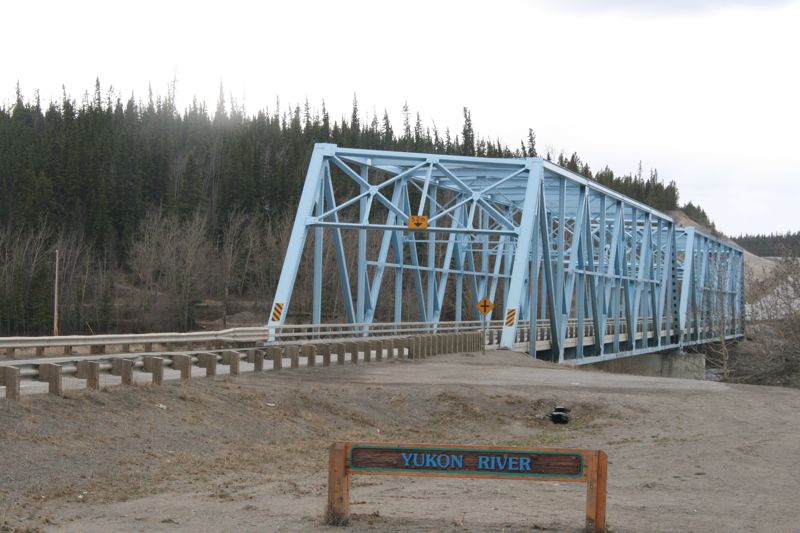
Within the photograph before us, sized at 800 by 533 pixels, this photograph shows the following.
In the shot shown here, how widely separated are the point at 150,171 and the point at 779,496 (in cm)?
11329

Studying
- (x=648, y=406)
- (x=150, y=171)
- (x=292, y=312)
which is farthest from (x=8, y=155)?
(x=648, y=406)

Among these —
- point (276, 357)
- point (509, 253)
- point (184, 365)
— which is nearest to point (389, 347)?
point (276, 357)

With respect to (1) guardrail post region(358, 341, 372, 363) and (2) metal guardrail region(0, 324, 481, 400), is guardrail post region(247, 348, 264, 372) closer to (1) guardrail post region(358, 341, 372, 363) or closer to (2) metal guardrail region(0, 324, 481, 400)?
(2) metal guardrail region(0, 324, 481, 400)

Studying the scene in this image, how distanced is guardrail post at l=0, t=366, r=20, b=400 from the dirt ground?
21 cm

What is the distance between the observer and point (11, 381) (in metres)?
14.5

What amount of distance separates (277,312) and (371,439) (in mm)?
19256

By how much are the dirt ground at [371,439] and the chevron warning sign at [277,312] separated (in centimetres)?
1132

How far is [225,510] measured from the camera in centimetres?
1076

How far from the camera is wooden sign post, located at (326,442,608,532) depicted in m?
9.28

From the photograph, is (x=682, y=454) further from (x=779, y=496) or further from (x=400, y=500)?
(x=400, y=500)

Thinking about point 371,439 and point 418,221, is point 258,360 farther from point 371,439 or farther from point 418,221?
point 418,221

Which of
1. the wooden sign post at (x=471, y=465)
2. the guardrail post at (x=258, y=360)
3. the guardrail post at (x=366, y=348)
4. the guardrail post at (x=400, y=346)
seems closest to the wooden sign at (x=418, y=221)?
the guardrail post at (x=400, y=346)

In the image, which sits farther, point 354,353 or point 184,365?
point 354,353

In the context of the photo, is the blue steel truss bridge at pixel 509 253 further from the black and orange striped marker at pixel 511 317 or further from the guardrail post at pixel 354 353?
the guardrail post at pixel 354 353
